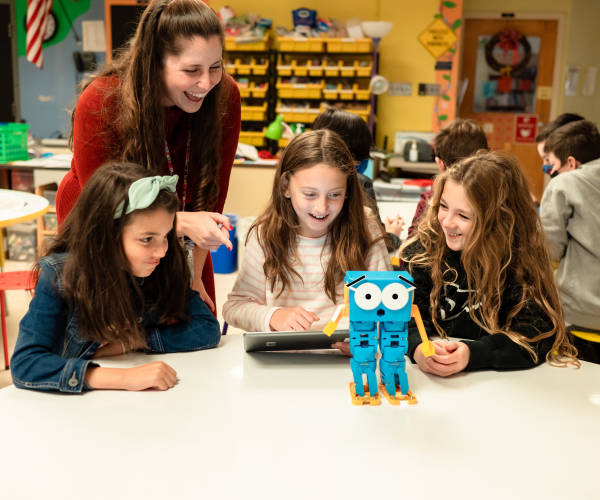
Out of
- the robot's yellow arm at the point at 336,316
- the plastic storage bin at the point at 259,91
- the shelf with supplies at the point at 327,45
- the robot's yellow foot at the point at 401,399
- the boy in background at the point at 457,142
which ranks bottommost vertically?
the robot's yellow foot at the point at 401,399

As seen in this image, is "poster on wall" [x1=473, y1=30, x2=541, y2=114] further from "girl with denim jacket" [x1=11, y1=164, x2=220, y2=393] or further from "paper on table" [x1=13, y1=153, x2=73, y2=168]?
"girl with denim jacket" [x1=11, y1=164, x2=220, y2=393]

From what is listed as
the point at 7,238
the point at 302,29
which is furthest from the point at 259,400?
the point at 302,29

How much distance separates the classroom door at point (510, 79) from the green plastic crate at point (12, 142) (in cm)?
400

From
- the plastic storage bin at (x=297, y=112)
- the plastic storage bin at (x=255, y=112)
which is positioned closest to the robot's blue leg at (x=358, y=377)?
the plastic storage bin at (x=297, y=112)

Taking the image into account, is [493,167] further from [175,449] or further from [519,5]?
[519,5]

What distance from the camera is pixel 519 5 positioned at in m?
5.34

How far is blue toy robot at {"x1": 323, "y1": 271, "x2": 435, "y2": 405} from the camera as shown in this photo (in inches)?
38.1

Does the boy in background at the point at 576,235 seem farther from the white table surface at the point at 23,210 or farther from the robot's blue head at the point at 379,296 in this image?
the white table surface at the point at 23,210

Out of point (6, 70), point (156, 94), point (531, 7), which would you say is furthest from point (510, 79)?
point (156, 94)

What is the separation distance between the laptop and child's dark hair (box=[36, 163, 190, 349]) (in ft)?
0.81

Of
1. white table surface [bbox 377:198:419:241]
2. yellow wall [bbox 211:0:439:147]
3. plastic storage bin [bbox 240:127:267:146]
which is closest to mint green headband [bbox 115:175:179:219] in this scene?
white table surface [bbox 377:198:419:241]

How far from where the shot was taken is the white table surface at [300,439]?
783 mm

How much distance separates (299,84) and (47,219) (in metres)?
2.24

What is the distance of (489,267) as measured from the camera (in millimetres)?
1308
